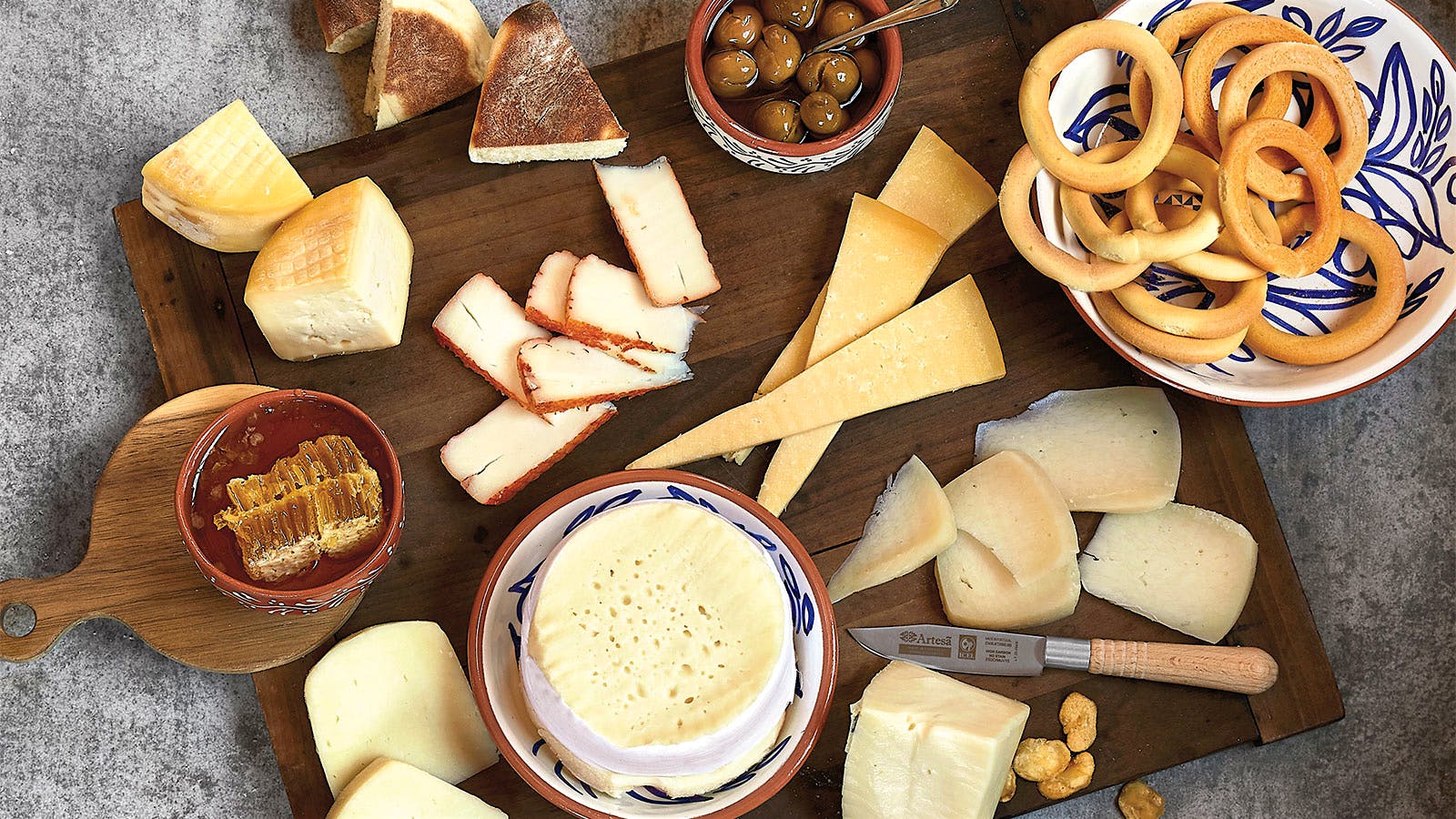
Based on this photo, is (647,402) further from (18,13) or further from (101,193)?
(18,13)

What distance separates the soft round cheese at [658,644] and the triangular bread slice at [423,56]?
716 millimetres

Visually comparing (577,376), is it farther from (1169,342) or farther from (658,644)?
(1169,342)

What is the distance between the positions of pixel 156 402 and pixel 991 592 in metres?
1.32

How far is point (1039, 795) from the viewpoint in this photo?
61.4 inches

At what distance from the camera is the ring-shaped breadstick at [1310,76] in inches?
55.6

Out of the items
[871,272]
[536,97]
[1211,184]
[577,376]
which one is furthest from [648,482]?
[1211,184]

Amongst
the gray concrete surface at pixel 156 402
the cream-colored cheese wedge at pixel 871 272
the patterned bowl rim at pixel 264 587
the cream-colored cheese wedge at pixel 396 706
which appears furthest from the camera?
the gray concrete surface at pixel 156 402

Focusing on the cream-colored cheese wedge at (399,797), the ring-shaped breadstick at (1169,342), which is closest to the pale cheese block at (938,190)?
the ring-shaped breadstick at (1169,342)

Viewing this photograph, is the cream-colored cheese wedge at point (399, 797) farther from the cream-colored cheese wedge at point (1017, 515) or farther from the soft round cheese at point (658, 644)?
the cream-colored cheese wedge at point (1017, 515)

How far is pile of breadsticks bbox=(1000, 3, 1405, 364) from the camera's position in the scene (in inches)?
54.6

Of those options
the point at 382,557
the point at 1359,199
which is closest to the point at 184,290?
the point at 382,557

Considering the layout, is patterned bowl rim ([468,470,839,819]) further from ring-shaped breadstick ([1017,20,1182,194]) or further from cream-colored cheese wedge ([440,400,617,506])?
ring-shaped breadstick ([1017,20,1182,194])

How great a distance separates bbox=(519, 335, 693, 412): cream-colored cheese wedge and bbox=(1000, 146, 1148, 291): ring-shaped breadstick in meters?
0.51

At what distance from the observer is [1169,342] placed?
4.64 feet
